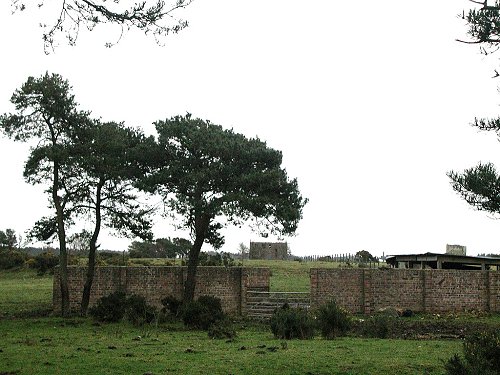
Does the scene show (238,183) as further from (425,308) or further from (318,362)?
(318,362)

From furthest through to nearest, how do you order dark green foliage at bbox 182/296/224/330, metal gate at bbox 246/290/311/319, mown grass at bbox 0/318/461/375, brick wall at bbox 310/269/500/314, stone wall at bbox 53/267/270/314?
brick wall at bbox 310/269/500/314 < metal gate at bbox 246/290/311/319 < stone wall at bbox 53/267/270/314 < dark green foliage at bbox 182/296/224/330 < mown grass at bbox 0/318/461/375

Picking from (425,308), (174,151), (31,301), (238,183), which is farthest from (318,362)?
(31,301)

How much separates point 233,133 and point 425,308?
42.0ft

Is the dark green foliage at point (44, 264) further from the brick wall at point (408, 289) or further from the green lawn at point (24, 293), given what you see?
the brick wall at point (408, 289)

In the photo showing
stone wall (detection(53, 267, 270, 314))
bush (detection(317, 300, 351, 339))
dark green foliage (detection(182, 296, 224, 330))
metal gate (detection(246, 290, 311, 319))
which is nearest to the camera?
bush (detection(317, 300, 351, 339))

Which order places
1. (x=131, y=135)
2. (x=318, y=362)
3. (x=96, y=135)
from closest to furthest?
(x=318, y=362) → (x=96, y=135) → (x=131, y=135)

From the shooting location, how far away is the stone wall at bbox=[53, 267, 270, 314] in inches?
1185

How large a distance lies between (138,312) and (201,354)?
1080 cm

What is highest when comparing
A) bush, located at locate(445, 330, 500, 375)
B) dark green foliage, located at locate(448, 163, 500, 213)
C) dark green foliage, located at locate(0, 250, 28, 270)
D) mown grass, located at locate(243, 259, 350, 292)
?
A: dark green foliage, located at locate(448, 163, 500, 213)

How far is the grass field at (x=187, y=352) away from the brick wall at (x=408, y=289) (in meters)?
7.66

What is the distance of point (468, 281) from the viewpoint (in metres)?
32.3

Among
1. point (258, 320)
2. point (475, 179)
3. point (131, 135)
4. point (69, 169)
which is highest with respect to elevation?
point (131, 135)

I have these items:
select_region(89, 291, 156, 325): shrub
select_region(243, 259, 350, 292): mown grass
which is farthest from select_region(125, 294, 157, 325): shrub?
select_region(243, 259, 350, 292): mown grass

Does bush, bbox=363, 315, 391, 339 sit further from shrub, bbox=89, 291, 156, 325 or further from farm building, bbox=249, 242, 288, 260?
farm building, bbox=249, 242, 288, 260
